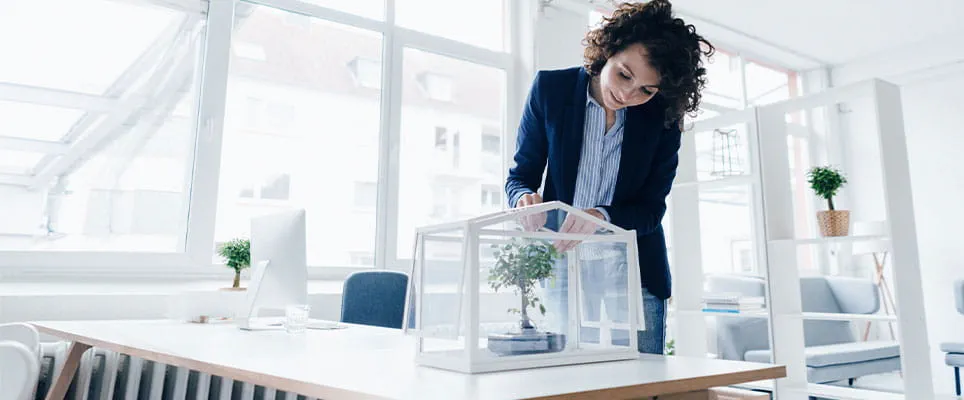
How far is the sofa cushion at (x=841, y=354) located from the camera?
3.88 meters

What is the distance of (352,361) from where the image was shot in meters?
1.04

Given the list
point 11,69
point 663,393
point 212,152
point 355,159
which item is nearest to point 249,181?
point 212,152

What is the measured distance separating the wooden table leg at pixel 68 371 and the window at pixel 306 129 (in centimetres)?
137

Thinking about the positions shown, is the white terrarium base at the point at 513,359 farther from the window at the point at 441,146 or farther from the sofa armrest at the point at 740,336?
the sofa armrest at the point at 740,336

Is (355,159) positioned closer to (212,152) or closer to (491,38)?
(212,152)

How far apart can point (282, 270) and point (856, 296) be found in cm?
461

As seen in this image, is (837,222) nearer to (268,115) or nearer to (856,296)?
(856,296)

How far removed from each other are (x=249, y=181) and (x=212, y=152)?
0.79 ft

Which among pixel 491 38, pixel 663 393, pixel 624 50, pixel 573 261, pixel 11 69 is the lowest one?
pixel 663 393

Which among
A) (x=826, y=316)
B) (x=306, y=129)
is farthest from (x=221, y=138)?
(x=826, y=316)

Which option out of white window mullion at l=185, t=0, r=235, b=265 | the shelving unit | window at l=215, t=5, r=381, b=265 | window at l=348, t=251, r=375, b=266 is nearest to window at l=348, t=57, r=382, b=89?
window at l=215, t=5, r=381, b=265

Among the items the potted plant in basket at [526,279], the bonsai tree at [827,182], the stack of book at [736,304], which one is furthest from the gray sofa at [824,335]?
the potted plant in basket at [526,279]

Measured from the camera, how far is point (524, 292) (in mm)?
1034

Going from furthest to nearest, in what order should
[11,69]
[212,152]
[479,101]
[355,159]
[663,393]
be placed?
[479,101]
[355,159]
[212,152]
[11,69]
[663,393]
